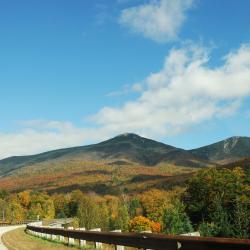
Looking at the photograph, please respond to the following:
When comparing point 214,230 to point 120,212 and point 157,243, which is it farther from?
point 120,212

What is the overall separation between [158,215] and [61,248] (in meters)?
114

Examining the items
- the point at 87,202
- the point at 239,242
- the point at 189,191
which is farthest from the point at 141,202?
the point at 239,242

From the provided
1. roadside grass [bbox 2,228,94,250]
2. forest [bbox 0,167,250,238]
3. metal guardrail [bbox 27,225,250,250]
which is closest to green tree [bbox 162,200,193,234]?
forest [bbox 0,167,250,238]

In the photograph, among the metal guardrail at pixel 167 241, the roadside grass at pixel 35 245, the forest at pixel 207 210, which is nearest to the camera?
the metal guardrail at pixel 167 241

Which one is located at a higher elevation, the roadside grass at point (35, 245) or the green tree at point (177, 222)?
the roadside grass at point (35, 245)

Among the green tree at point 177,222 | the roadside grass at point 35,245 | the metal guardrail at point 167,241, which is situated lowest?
the green tree at point 177,222

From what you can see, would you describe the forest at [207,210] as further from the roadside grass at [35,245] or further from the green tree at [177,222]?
the roadside grass at [35,245]

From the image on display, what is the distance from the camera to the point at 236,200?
82.2 meters

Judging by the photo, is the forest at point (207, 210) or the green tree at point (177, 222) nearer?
the forest at point (207, 210)

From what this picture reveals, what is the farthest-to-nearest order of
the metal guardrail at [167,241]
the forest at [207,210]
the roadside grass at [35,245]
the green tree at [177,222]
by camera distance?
1. the green tree at [177,222]
2. the forest at [207,210]
3. the roadside grass at [35,245]
4. the metal guardrail at [167,241]

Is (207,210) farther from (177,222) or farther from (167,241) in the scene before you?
(167,241)

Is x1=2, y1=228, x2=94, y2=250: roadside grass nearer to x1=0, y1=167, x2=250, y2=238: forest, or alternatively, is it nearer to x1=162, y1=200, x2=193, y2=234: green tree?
x1=0, y1=167, x2=250, y2=238: forest

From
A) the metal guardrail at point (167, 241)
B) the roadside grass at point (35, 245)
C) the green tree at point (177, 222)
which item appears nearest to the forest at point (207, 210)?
the green tree at point (177, 222)

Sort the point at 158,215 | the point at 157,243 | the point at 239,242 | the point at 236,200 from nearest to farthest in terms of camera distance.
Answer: the point at 239,242, the point at 157,243, the point at 236,200, the point at 158,215
